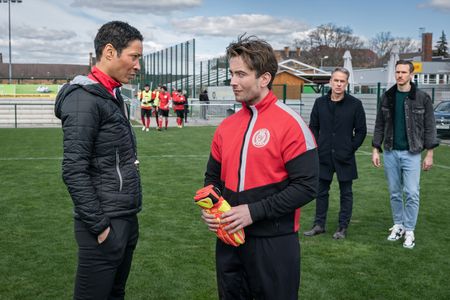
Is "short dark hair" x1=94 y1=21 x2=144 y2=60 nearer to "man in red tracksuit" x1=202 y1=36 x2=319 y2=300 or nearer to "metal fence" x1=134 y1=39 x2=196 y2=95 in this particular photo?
"man in red tracksuit" x1=202 y1=36 x2=319 y2=300

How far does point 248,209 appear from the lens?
2.68m

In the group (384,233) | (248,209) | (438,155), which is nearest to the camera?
(248,209)

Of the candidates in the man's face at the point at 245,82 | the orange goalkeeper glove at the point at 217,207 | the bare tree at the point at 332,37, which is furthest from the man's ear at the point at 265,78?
the bare tree at the point at 332,37

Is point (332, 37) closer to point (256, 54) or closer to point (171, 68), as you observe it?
point (171, 68)

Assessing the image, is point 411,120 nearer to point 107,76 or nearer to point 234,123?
point 234,123

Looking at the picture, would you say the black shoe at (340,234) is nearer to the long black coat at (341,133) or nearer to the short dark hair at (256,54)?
the long black coat at (341,133)

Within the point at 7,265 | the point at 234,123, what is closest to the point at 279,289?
the point at 234,123

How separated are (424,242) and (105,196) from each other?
4.56 m

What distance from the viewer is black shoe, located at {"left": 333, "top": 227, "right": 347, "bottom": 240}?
6.34 metres

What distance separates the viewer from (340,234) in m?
6.36

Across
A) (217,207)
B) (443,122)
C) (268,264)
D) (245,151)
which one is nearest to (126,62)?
(245,151)

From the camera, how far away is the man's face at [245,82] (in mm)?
2729

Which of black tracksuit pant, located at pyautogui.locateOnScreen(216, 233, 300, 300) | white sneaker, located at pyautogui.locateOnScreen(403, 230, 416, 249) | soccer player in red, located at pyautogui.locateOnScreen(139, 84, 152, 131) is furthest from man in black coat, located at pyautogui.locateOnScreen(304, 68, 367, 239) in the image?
soccer player in red, located at pyautogui.locateOnScreen(139, 84, 152, 131)

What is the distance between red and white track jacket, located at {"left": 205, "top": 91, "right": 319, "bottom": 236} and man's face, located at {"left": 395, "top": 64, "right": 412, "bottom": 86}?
329 cm
